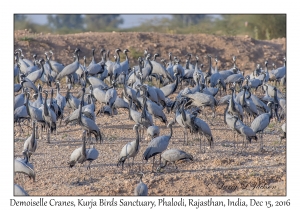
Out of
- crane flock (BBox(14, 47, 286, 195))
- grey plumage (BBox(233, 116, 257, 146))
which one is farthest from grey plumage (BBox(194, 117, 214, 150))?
grey plumage (BBox(233, 116, 257, 146))

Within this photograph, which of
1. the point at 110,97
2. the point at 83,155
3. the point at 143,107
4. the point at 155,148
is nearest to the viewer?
the point at 83,155

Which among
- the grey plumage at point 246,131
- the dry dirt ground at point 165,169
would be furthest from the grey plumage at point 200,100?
the grey plumage at point 246,131

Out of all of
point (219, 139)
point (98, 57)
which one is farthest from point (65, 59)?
point (219, 139)

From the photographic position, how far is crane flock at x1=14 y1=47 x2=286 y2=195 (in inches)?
376

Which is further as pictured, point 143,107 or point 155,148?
point 143,107

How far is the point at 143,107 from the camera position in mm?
11367

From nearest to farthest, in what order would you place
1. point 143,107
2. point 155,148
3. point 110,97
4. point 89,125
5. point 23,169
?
point 23,169 → point 155,148 → point 89,125 → point 143,107 → point 110,97

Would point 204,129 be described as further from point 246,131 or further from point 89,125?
point 89,125

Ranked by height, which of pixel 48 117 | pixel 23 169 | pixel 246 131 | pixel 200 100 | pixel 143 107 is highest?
pixel 200 100

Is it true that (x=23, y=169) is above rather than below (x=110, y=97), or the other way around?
below

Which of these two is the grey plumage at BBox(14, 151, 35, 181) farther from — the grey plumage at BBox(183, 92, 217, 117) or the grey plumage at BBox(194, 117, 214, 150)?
the grey plumage at BBox(183, 92, 217, 117)

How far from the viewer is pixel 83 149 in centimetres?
922

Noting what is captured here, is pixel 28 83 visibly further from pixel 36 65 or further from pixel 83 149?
pixel 83 149

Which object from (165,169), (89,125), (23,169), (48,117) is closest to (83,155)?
(23,169)
